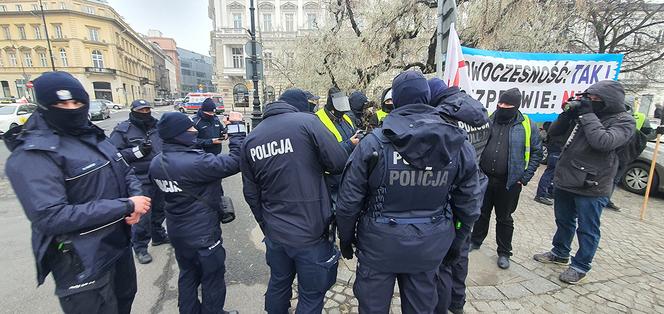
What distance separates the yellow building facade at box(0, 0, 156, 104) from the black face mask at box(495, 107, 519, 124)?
2326 inches

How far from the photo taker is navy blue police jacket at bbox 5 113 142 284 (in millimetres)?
1597

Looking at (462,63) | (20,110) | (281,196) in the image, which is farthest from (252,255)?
(20,110)

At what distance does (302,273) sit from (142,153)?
2.58 metres

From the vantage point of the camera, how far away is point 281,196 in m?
2.19

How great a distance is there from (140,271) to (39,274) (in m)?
1.97

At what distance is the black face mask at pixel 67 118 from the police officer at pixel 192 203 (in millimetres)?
472

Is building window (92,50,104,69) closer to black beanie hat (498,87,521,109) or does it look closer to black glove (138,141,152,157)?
black glove (138,141,152,157)

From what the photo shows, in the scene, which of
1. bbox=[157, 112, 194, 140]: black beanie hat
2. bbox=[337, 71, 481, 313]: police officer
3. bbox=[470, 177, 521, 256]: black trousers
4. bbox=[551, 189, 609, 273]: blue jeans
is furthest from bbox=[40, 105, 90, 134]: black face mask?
bbox=[551, 189, 609, 273]: blue jeans

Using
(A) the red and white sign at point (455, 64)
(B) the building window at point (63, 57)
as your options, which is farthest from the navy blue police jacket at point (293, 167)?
(B) the building window at point (63, 57)

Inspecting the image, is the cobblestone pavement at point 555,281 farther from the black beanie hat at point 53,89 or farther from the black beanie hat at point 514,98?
the black beanie hat at point 53,89

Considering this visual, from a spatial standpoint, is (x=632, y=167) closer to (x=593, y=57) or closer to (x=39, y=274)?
(x=593, y=57)

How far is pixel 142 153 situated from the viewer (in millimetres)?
3535

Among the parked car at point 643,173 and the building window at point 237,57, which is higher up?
the building window at point 237,57

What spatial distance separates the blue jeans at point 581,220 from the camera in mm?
3086
